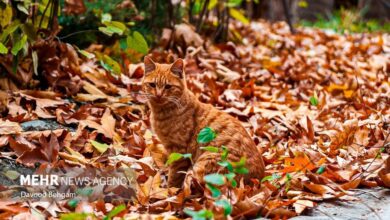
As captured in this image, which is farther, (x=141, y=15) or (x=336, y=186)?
(x=141, y=15)

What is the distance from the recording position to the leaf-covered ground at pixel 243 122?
314 cm

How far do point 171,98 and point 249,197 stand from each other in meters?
1.11

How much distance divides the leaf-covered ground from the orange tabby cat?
19 centimetres

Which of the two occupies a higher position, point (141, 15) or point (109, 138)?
point (141, 15)

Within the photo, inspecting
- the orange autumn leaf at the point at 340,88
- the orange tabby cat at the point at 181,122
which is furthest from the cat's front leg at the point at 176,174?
the orange autumn leaf at the point at 340,88

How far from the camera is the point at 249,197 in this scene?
123 inches

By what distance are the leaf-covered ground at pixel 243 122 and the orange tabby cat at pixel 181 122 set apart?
19 centimetres

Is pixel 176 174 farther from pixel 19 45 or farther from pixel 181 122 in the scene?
pixel 19 45

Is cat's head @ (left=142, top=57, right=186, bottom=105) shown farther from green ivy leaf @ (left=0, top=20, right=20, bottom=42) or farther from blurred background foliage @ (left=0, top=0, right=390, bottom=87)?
green ivy leaf @ (left=0, top=20, right=20, bottom=42)

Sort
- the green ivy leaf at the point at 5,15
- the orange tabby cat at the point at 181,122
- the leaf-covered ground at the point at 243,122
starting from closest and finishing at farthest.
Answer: the leaf-covered ground at the point at 243,122, the orange tabby cat at the point at 181,122, the green ivy leaf at the point at 5,15

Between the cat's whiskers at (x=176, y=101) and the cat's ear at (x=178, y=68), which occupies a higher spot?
the cat's ear at (x=178, y=68)

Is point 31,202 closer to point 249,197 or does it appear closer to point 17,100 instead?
point 249,197

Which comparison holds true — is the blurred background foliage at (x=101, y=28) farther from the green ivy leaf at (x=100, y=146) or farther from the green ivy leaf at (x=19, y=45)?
the green ivy leaf at (x=100, y=146)

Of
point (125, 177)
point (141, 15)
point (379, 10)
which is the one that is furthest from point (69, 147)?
point (379, 10)
